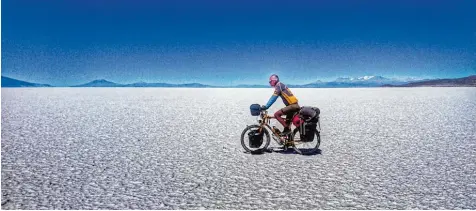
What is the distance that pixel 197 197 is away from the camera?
577cm

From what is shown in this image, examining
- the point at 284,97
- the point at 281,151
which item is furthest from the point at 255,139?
the point at 284,97

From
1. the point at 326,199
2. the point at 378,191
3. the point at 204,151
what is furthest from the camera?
the point at 204,151

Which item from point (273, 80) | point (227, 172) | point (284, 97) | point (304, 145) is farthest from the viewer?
point (304, 145)

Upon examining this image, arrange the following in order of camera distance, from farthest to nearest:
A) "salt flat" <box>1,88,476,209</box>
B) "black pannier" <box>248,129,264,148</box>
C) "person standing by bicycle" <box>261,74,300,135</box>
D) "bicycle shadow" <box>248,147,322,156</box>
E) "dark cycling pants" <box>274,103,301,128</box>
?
"bicycle shadow" <box>248,147,322,156</box>, "black pannier" <box>248,129,264,148</box>, "dark cycling pants" <box>274,103,301,128</box>, "person standing by bicycle" <box>261,74,300,135</box>, "salt flat" <box>1,88,476,209</box>

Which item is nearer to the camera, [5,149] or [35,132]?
[5,149]

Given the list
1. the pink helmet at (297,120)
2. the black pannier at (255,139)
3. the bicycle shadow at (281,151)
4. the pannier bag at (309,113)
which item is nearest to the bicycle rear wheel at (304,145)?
the bicycle shadow at (281,151)

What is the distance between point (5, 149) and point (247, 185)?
6.58 metres

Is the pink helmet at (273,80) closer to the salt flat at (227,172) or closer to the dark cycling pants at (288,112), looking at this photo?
the dark cycling pants at (288,112)

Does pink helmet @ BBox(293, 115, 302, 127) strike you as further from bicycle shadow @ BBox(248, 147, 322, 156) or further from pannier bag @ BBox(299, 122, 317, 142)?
bicycle shadow @ BBox(248, 147, 322, 156)

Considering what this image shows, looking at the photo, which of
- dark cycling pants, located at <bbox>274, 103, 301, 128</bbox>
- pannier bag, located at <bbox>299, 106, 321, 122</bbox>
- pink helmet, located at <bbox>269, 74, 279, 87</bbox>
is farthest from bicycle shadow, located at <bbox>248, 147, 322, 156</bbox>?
pink helmet, located at <bbox>269, 74, 279, 87</bbox>

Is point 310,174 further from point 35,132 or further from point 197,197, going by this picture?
point 35,132

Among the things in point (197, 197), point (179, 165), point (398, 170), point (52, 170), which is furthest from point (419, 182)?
point (52, 170)

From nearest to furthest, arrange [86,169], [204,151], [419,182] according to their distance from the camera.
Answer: [419,182] < [86,169] < [204,151]

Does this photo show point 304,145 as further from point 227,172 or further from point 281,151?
point 227,172
